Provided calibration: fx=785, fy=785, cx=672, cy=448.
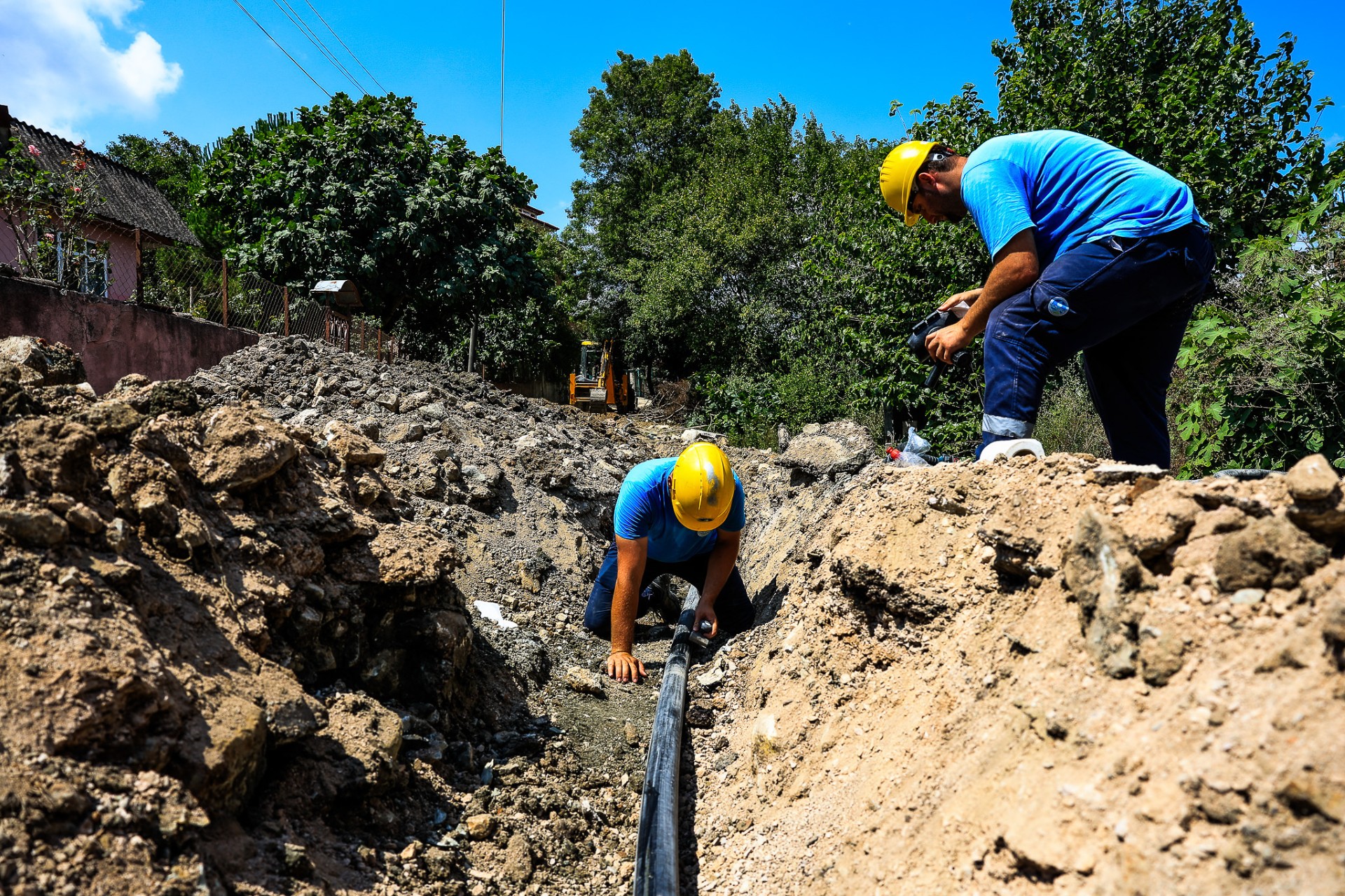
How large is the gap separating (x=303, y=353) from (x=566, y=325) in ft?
68.4

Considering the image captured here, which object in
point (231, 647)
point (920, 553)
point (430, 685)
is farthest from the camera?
point (430, 685)

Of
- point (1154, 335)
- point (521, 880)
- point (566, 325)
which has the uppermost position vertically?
point (566, 325)

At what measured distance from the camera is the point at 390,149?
53.3ft

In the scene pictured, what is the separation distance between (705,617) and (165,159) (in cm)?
3872

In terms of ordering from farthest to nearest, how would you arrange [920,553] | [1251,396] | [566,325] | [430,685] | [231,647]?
1. [566,325]
2. [1251,396]
3. [430,685]
4. [920,553]
5. [231,647]

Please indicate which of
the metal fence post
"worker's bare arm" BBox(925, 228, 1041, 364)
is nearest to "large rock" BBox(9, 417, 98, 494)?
"worker's bare arm" BBox(925, 228, 1041, 364)

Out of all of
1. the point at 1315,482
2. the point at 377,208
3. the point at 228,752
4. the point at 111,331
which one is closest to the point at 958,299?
the point at 1315,482

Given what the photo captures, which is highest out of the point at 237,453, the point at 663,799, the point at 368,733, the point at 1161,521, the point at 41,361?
the point at 41,361

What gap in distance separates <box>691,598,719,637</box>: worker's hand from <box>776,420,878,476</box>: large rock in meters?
2.01

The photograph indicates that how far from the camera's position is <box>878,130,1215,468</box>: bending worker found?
2.53 metres

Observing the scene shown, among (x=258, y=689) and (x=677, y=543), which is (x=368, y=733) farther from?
(x=677, y=543)

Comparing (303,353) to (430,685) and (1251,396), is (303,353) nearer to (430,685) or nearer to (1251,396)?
(430,685)

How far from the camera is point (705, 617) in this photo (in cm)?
424

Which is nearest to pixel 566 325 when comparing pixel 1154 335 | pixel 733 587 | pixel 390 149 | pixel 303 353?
pixel 390 149
